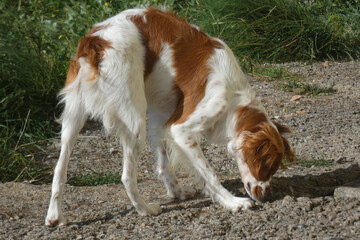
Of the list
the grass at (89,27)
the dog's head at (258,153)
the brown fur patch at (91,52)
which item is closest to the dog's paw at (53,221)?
the brown fur patch at (91,52)

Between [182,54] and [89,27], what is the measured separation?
3.78 m

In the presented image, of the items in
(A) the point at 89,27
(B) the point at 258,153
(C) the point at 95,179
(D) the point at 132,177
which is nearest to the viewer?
(D) the point at 132,177

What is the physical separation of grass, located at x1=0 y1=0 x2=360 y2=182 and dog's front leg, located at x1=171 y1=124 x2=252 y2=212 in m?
2.07

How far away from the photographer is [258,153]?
4305 mm

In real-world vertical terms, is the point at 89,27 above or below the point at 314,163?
above

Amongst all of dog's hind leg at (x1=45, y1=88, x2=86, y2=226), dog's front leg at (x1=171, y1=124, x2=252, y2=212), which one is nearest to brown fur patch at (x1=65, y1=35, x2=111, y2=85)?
dog's hind leg at (x1=45, y1=88, x2=86, y2=226)

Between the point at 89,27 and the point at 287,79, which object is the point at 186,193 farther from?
the point at 89,27

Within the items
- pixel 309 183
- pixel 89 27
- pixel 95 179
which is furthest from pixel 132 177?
pixel 89 27

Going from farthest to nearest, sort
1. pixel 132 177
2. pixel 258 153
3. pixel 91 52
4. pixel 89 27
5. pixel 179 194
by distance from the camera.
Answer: pixel 89 27
pixel 179 194
pixel 258 153
pixel 132 177
pixel 91 52

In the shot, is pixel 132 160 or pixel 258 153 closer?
pixel 132 160

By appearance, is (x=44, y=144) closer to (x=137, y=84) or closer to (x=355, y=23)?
(x=137, y=84)

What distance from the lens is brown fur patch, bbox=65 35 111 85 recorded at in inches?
159

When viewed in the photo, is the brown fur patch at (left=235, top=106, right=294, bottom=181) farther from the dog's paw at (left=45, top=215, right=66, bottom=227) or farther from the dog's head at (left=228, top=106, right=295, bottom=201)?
the dog's paw at (left=45, top=215, right=66, bottom=227)

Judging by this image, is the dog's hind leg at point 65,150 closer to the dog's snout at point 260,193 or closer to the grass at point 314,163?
the dog's snout at point 260,193
